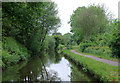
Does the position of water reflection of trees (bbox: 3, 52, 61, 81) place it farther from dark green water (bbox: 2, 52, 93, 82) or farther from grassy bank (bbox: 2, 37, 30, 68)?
grassy bank (bbox: 2, 37, 30, 68)

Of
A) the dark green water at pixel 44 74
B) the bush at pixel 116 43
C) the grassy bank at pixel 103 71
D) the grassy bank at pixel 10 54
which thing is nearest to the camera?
the grassy bank at pixel 103 71

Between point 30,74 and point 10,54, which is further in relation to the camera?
point 10,54

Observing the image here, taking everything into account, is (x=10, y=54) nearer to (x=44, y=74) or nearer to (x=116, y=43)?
(x=44, y=74)

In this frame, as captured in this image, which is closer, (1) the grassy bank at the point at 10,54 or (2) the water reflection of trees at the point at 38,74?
(2) the water reflection of trees at the point at 38,74

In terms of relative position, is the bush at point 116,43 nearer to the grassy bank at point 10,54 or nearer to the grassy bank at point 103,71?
the grassy bank at point 103,71

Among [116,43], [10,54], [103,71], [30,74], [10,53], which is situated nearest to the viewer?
[103,71]

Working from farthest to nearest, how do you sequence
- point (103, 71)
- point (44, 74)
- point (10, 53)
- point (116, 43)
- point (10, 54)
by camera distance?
point (10, 53) < point (10, 54) < point (44, 74) < point (116, 43) < point (103, 71)

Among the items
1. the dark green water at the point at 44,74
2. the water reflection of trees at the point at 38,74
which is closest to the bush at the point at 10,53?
the dark green water at the point at 44,74

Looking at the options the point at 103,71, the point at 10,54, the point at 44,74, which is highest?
the point at 10,54

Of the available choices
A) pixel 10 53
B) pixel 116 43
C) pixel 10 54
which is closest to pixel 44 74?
pixel 10 54

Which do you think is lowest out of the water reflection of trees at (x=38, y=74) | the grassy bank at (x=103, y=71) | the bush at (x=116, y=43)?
the water reflection of trees at (x=38, y=74)

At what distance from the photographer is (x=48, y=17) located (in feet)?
62.0

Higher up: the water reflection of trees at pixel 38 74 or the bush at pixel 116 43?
the bush at pixel 116 43

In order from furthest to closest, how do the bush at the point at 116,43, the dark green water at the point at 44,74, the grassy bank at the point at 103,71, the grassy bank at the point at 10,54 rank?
1. the grassy bank at the point at 10,54
2. the bush at the point at 116,43
3. the dark green water at the point at 44,74
4. the grassy bank at the point at 103,71
